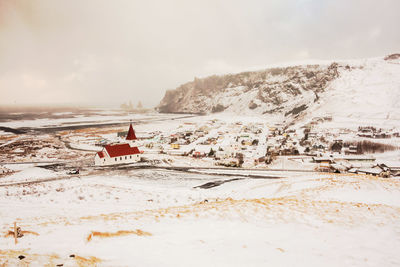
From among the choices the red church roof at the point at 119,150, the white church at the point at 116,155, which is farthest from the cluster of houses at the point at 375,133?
the red church roof at the point at 119,150

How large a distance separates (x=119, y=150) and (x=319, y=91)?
417 feet

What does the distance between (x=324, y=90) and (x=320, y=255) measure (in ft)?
464

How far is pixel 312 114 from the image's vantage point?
97688 millimetres

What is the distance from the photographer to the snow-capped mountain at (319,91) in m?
94.6

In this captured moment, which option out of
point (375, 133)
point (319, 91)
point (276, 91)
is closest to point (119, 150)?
point (375, 133)

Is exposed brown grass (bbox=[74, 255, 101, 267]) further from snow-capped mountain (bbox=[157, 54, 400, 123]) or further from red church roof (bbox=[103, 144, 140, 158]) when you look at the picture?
snow-capped mountain (bbox=[157, 54, 400, 123])

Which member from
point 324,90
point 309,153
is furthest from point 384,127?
point 324,90

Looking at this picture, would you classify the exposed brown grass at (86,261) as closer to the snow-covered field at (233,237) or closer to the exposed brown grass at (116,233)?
the snow-covered field at (233,237)

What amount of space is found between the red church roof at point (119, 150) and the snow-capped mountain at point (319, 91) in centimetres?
8787

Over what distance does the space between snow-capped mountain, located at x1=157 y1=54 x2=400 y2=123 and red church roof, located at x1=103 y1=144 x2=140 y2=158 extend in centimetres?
8787

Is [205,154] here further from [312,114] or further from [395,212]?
[312,114]

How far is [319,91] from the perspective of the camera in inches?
5084

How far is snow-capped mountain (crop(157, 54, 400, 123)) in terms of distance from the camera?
9462 centimetres

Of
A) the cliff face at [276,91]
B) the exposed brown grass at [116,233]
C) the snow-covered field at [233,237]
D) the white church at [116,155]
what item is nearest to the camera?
the snow-covered field at [233,237]
